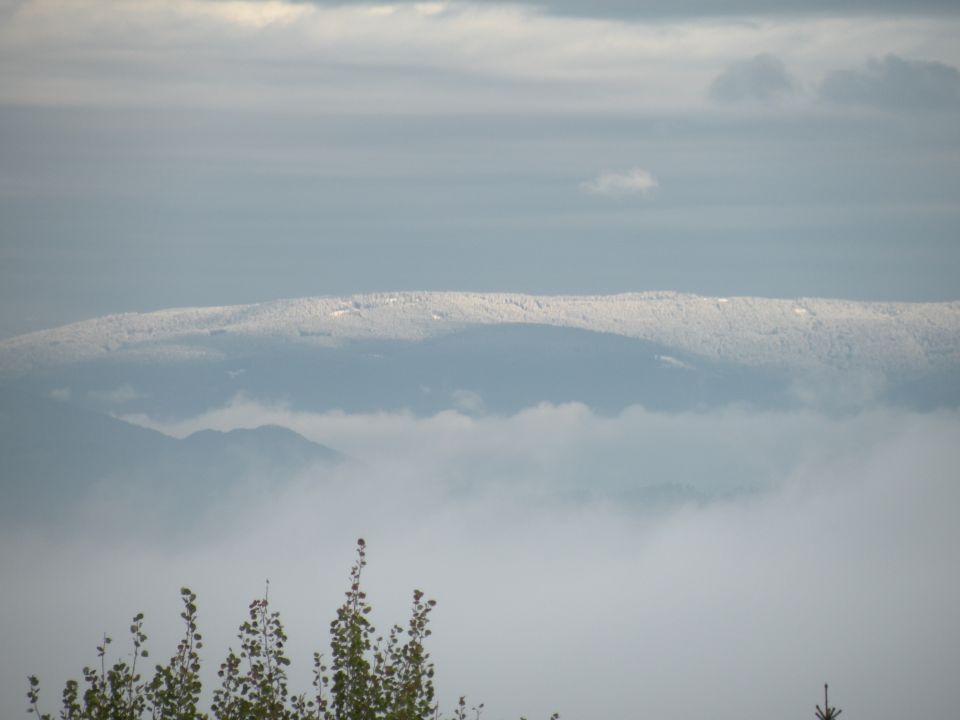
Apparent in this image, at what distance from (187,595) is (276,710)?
4723mm

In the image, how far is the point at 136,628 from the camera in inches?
2117

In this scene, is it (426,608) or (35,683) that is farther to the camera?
(426,608)

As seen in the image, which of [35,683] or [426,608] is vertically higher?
[426,608]

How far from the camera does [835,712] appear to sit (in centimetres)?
6675

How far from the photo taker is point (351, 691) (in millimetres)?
59906

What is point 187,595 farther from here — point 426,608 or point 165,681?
point 426,608

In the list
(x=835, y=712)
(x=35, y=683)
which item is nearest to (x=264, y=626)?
(x=35, y=683)

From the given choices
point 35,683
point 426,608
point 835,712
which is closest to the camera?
point 35,683

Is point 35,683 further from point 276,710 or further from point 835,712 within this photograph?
point 835,712

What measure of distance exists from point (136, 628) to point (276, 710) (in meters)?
6.40

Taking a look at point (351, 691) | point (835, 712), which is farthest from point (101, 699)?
point (835, 712)

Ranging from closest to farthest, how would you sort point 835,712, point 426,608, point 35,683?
point 35,683
point 426,608
point 835,712

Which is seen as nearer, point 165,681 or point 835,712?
point 165,681

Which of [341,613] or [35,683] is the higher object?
[341,613]
